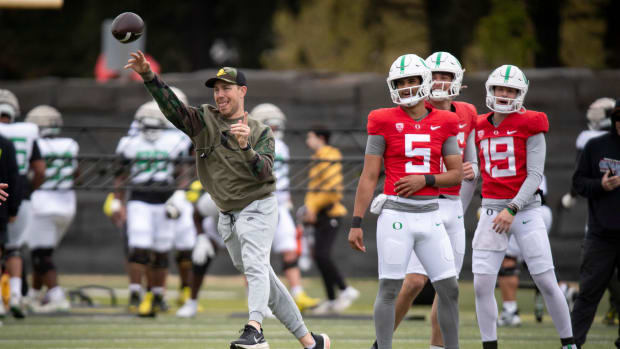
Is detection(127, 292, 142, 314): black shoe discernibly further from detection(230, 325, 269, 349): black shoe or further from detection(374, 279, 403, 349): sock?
detection(374, 279, 403, 349): sock

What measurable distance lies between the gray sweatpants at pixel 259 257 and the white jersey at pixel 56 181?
5.22 meters

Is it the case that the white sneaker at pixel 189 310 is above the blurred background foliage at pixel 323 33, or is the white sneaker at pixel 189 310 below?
below

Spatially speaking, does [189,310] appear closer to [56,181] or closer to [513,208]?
[56,181]

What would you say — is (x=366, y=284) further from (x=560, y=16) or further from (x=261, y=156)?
(x=261, y=156)

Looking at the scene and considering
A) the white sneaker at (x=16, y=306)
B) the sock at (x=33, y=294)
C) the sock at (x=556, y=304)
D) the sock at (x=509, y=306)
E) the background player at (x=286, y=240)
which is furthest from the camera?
the sock at (x=33, y=294)

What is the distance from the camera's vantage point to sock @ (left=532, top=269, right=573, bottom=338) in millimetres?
8023

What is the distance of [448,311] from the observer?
7.48m

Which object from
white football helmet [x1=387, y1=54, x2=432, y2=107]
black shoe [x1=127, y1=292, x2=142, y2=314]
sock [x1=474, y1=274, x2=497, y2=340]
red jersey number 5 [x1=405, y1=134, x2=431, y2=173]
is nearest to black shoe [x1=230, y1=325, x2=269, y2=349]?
red jersey number 5 [x1=405, y1=134, x2=431, y2=173]

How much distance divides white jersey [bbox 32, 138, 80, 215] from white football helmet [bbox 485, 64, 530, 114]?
618 centimetres

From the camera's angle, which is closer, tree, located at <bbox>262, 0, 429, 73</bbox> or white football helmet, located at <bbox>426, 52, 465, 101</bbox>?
white football helmet, located at <bbox>426, 52, 465, 101</bbox>

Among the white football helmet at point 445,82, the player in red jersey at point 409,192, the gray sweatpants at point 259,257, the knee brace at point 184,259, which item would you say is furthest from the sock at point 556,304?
the knee brace at point 184,259

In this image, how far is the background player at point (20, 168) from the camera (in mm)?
11633

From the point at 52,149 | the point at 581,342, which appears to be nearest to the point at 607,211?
the point at 581,342

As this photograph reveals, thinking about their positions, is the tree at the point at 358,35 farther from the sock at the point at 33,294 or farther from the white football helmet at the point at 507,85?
the white football helmet at the point at 507,85
